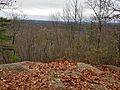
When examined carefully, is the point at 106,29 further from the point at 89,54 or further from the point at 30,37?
the point at 30,37

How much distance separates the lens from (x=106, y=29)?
31797 millimetres

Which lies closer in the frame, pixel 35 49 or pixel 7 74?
pixel 7 74

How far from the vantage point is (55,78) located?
9281mm

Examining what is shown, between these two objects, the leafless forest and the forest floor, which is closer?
the forest floor

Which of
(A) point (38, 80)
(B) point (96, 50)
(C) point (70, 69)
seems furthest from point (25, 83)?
(B) point (96, 50)

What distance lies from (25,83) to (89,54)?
51.5 ft

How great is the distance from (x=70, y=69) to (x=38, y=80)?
69.9 inches

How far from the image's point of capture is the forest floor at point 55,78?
8938 millimetres

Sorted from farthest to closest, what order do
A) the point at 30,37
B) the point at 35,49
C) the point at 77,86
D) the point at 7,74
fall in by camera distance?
the point at 30,37, the point at 35,49, the point at 7,74, the point at 77,86

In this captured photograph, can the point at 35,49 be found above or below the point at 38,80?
below

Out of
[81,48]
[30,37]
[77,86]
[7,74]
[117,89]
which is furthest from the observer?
[30,37]

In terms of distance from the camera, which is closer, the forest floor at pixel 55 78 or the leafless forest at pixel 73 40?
the forest floor at pixel 55 78

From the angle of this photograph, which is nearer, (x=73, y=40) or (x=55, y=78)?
(x=55, y=78)

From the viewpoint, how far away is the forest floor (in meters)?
8.94
